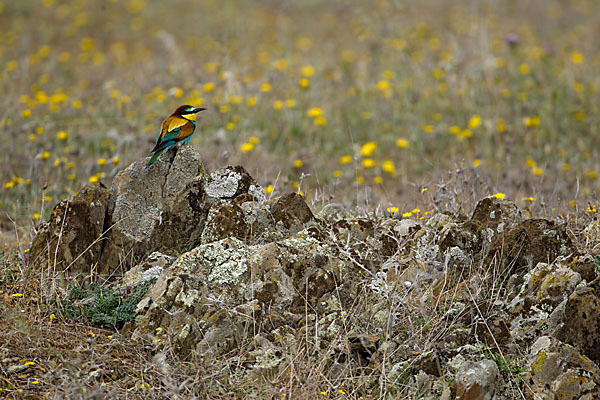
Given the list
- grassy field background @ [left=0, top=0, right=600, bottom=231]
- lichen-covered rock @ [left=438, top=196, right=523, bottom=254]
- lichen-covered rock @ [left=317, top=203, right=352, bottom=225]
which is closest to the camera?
lichen-covered rock @ [left=438, top=196, right=523, bottom=254]

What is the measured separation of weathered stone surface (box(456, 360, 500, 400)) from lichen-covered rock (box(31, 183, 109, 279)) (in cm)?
207

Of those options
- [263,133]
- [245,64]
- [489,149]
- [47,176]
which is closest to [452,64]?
[489,149]

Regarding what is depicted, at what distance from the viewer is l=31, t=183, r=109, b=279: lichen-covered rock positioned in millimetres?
3758

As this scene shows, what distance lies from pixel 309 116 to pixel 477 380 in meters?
5.94

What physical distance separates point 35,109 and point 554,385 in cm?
736

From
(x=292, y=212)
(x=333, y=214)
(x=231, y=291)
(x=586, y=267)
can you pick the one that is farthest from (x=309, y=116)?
(x=586, y=267)

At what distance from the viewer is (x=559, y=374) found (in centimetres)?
288

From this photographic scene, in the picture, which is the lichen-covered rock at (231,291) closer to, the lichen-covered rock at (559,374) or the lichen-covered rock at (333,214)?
the lichen-covered rock at (333,214)

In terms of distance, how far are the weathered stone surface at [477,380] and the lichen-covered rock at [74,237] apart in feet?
6.79

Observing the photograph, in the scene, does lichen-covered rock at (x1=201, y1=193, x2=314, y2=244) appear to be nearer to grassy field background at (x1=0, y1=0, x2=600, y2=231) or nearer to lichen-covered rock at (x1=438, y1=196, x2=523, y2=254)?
lichen-covered rock at (x1=438, y1=196, x2=523, y2=254)

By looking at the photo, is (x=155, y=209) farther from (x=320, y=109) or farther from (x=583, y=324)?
(x=320, y=109)

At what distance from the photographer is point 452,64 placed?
8.52 meters

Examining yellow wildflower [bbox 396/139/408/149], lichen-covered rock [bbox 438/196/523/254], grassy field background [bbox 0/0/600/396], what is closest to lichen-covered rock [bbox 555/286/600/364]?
lichen-covered rock [bbox 438/196/523/254]

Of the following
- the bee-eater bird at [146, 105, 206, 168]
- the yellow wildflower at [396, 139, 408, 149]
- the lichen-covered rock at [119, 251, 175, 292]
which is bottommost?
the yellow wildflower at [396, 139, 408, 149]
